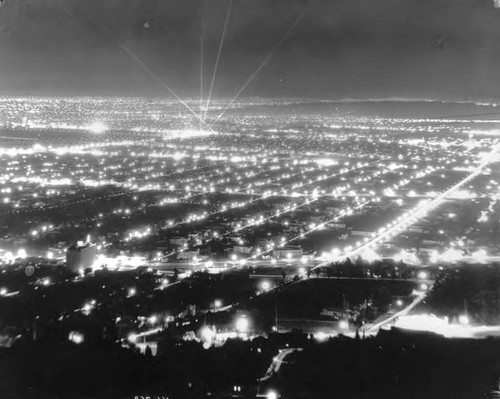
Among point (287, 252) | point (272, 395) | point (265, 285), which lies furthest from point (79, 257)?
point (272, 395)

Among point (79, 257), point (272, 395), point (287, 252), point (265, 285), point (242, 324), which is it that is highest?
point (287, 252)

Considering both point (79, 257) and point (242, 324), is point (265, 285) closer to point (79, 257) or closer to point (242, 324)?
point (242, 324)

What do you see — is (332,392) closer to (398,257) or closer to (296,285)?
(296,285)

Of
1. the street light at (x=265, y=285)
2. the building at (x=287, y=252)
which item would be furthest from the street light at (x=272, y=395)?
the building at (x=287, y=252)

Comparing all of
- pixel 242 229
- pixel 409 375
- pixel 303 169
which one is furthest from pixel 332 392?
pixel 303 169

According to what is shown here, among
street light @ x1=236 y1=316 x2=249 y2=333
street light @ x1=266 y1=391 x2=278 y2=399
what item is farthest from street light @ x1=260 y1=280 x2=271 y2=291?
street light @ x1=266 y1=391 x2=278 y2=399

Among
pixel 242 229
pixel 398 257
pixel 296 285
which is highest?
pixel 242 229

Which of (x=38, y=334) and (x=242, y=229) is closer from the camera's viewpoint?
(x=38, y=334)

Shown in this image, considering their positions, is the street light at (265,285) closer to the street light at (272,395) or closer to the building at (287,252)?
the building at (287,252)
